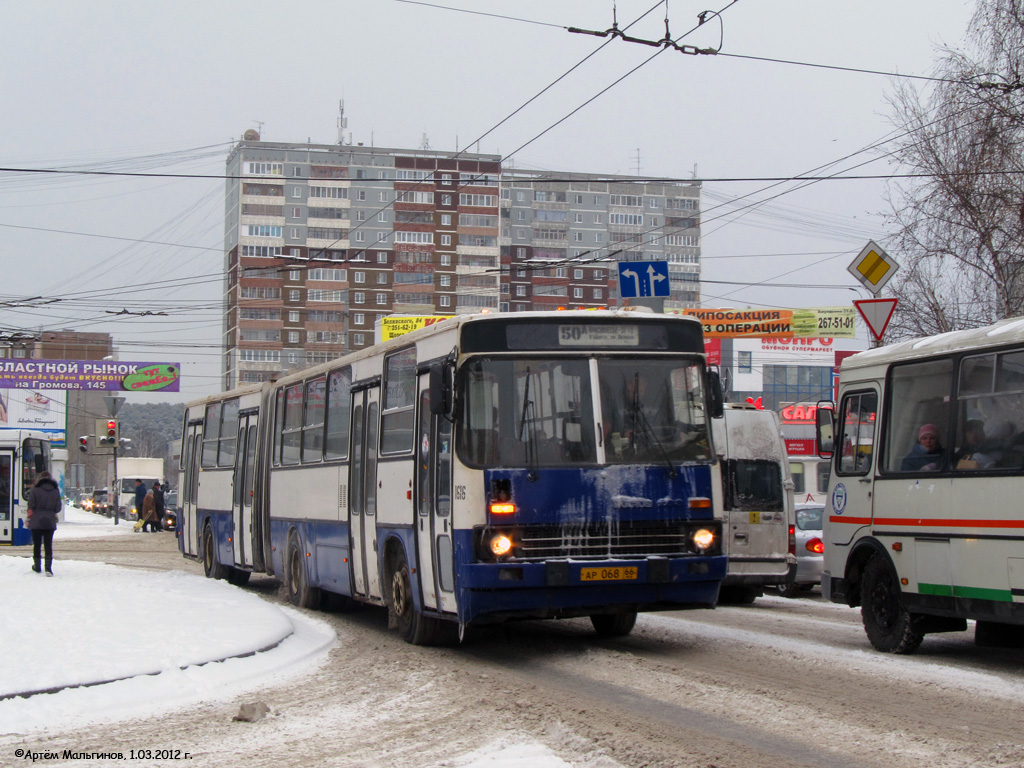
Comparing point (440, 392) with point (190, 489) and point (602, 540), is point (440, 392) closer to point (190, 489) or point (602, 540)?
point (602, 540)

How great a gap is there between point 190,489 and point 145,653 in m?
14.2

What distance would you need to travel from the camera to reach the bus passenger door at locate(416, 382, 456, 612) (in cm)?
1141

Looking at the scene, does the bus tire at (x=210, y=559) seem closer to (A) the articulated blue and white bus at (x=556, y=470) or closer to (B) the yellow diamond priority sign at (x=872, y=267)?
(A) the articulated blue and white bus at (x=556, y=470)

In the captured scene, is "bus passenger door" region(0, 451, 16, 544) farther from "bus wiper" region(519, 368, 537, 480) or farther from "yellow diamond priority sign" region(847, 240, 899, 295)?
"bus wiper" region(519, 368, 537, 480)

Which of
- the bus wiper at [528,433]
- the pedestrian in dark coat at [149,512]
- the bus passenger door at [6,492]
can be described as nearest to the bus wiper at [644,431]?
the bus wiper at [528,433]

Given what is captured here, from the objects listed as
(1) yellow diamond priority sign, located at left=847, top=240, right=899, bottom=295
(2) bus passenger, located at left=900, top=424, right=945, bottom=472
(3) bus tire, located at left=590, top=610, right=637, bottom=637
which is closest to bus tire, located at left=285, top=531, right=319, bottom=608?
(3) bus tire, located at left=590, top=610, right=637, bottom=637

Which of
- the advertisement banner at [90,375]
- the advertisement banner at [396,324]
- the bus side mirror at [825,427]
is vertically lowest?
the bus side mirror at [825,427]

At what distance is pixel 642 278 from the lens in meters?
22.9

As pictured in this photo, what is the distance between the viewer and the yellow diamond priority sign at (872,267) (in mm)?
17766

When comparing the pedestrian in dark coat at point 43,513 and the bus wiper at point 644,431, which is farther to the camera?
the pedestrian in dark coat at point 43,513

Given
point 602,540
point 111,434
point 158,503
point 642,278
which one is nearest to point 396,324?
point 158,503

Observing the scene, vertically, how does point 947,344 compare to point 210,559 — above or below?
above

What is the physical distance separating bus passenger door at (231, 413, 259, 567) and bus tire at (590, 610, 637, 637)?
8361 mm

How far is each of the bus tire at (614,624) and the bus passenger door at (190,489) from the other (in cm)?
1269
